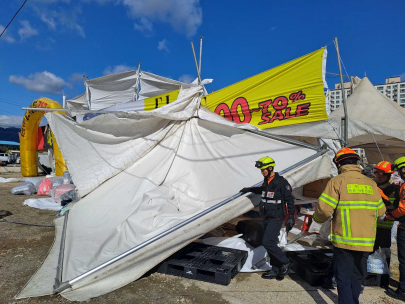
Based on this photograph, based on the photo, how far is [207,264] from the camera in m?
3.48

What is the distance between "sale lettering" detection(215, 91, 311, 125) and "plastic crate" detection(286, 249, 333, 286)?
2.59 meters

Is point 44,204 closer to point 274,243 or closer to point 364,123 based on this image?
point 274,243

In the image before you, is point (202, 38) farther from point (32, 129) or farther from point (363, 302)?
point (32, 129)

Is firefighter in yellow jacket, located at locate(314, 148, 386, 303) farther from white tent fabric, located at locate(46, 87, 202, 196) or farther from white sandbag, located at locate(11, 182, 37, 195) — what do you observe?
white sandbag, located at locate(11, 182, 37, 195)

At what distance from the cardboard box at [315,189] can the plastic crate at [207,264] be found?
136 inches

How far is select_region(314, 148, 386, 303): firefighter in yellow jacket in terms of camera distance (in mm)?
2404

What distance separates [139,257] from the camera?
316cm

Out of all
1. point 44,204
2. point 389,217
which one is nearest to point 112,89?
point 44,204

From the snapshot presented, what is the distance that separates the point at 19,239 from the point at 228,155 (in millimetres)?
4119

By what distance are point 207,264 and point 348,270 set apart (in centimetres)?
166

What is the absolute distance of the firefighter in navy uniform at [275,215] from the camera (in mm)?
3436

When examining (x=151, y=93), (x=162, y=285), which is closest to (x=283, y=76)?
(x=162, y=285)

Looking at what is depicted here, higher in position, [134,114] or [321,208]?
[134,114]

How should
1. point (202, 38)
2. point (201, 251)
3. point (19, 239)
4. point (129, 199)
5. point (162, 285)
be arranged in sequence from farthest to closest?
1. point (202, 38)
2. point (129, 199)
3. point (19, 239)
4. point (201, 251)
5. point (162, 285)
